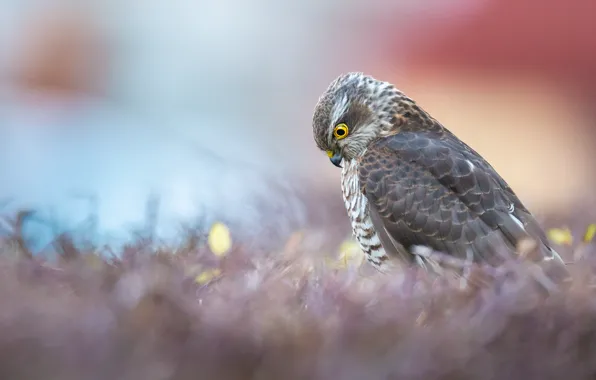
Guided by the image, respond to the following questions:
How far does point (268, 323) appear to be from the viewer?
1.65m

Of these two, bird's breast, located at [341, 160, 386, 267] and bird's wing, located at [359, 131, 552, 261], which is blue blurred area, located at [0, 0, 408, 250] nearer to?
bird's breast, located at [341, 160, 386, 267]

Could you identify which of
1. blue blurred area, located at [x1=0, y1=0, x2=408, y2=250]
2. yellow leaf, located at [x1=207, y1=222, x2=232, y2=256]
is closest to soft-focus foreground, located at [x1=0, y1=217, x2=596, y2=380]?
yellow leaf, located at [x1=207, y1=222, x2=232, y2=256]

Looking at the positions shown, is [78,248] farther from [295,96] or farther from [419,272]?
[295,96]

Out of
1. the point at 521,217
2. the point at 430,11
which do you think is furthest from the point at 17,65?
the point at 521,217

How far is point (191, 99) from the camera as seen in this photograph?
11.9m

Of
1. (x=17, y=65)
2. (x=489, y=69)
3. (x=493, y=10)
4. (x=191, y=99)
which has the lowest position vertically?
(x=17, y=65)

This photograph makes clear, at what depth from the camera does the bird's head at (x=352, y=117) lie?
141 inches

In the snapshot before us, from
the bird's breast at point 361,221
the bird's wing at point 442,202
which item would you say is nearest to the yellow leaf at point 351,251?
the bird's breast at point 361,221

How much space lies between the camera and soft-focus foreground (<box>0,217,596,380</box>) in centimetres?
157

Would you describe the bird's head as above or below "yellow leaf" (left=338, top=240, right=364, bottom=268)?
above

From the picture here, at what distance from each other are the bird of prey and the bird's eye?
11cm

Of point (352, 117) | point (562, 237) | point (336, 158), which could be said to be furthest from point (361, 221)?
point (562, 237)

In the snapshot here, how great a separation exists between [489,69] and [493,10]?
0.70 meters

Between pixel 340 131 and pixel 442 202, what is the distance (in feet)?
2.25
